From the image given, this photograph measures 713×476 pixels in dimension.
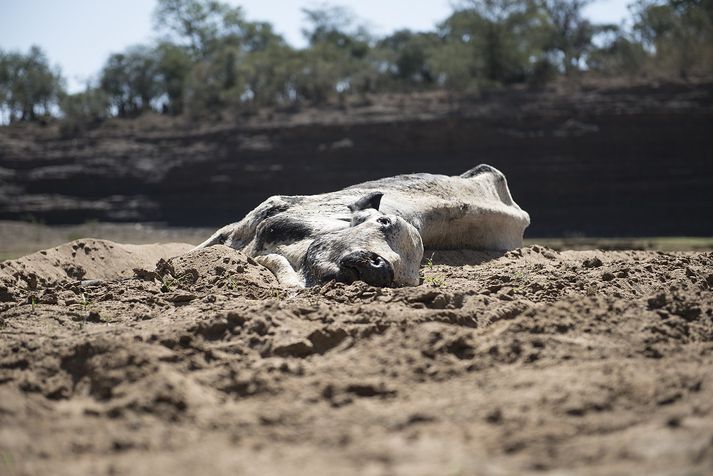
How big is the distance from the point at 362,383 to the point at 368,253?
2.37 metres

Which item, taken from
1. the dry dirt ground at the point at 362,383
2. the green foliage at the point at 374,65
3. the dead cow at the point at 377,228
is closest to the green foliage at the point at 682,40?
the green foliage at the point at 374,65

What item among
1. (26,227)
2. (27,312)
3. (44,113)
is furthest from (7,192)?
(27,312)

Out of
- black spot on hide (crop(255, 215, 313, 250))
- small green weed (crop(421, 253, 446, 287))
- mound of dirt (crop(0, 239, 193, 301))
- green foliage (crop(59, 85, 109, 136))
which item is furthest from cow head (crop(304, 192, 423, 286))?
green foliage (crop(59, 85, 109, 136))

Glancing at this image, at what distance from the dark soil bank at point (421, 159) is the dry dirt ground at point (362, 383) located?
18947 millimetres

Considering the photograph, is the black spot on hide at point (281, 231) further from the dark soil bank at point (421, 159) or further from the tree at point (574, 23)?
the tree at point (574, 23)

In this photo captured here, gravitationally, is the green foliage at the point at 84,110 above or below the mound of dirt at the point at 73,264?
above

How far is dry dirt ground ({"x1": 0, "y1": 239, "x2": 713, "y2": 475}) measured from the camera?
2.52 metres

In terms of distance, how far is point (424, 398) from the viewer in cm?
309

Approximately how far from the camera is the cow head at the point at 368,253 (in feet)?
18.0

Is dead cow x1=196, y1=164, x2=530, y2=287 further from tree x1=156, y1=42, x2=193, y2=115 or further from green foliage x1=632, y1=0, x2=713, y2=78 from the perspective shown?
tree x1=156, y1=42, x2=193, y2=115

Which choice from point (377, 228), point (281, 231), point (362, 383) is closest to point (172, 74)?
point (281, 231)

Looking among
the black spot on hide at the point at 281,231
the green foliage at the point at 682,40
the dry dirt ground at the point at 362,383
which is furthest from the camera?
the green foliage at the point at 682,40

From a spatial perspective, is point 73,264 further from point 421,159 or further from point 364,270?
point 421,159

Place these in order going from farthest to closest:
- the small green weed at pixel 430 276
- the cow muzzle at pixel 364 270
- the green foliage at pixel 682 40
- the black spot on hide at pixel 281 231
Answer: the green foliage at pixel 682 40 → the black spot on hide at pixel 281 231 → the small green weed at pixel 430 276 → the cow muzzle at pixel 364 270
